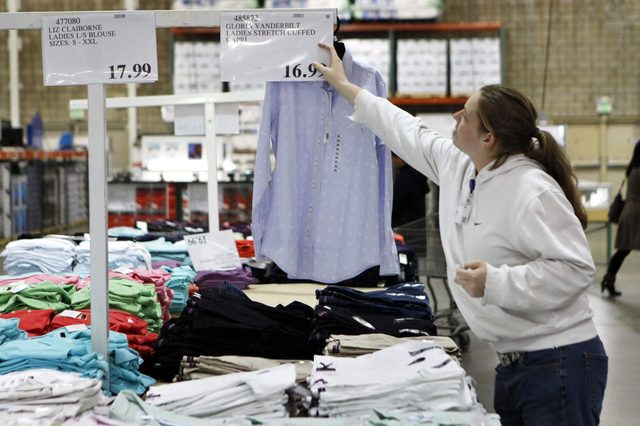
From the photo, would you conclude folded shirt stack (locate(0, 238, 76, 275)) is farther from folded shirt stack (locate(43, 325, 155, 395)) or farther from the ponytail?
the ponytail

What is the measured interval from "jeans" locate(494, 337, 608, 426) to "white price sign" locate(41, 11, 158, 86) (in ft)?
4.45

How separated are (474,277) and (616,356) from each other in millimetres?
4809

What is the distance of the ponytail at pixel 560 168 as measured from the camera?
2.45 metres

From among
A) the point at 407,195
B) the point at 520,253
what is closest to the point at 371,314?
the point at 520,253

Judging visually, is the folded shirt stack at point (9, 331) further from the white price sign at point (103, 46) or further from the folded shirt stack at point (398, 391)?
the folded shirt stack at point (398, 391)

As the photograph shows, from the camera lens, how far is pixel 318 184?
3.31 meters

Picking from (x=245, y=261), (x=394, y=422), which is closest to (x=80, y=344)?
(x=394, y=422)

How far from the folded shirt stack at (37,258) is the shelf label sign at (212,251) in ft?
1.97

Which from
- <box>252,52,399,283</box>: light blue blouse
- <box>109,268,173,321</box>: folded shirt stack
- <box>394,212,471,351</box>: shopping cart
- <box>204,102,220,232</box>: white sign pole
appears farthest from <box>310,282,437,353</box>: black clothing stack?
<box>394,212,471,351</box>: shopping cart

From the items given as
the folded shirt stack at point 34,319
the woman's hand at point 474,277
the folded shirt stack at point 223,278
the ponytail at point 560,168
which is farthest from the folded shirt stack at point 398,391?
the folded shirt stack at point 223,278

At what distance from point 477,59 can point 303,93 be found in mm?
10705

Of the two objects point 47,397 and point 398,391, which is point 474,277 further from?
point 47,397

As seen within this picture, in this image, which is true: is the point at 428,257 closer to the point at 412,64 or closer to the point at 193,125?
the point at 193,125

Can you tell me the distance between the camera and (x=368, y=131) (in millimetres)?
3309
